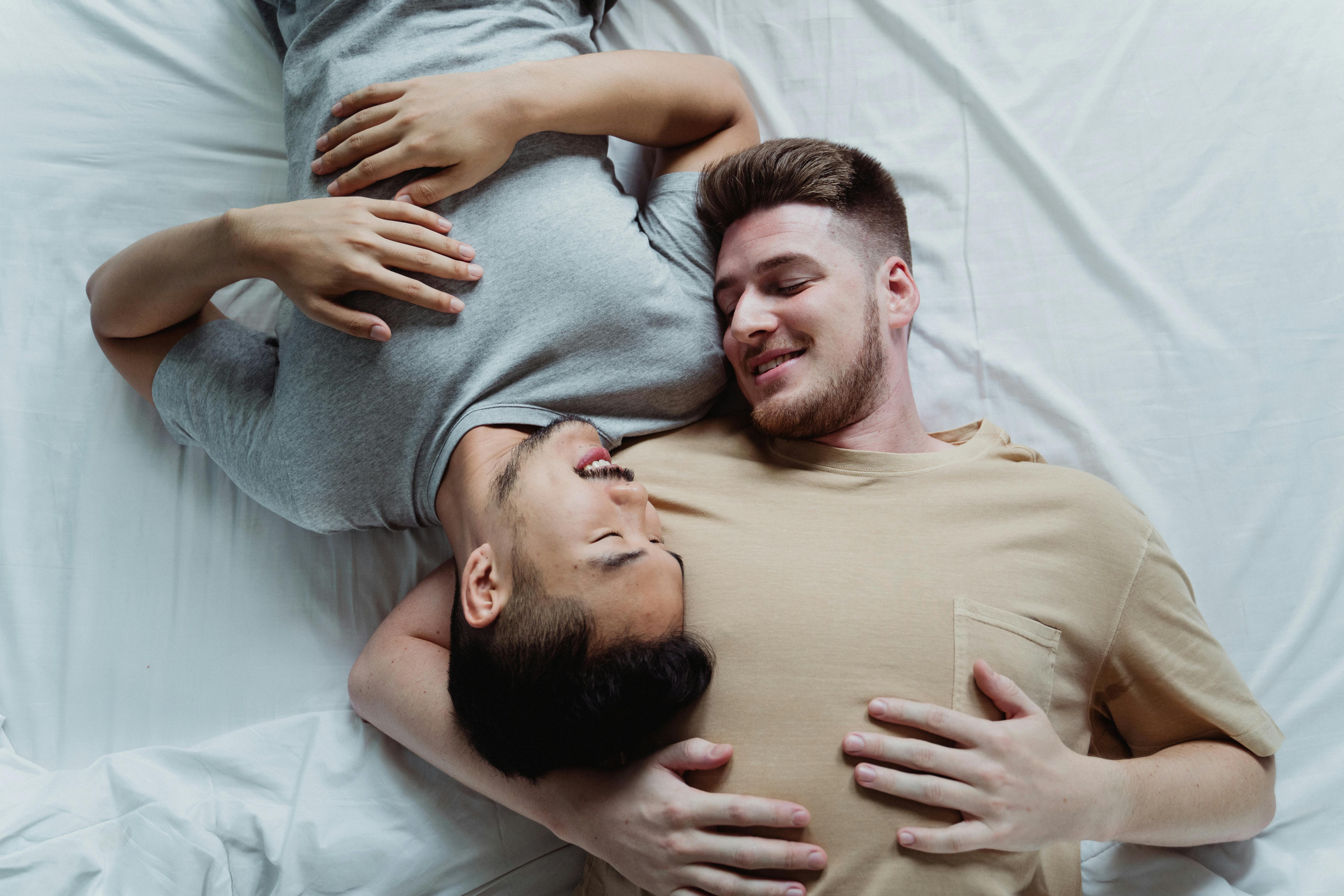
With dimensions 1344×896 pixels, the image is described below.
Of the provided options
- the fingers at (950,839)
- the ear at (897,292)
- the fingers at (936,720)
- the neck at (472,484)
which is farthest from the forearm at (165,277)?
the fingers at (950,839)

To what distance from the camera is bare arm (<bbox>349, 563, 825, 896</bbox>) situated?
116 centimetres

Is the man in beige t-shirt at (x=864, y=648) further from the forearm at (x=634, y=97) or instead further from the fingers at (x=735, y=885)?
the forearm at (x=634, y=97)

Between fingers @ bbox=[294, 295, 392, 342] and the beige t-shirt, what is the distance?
49 centimetres

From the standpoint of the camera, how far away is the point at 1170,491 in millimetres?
1574

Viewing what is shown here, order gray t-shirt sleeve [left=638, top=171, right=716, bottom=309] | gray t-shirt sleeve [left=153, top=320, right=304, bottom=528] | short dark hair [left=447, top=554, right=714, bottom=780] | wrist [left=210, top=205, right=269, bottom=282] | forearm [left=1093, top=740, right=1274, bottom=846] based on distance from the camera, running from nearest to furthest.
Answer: short dark hair [left=447, top=554, right=714, bottom=780]
forearm [left=1093, top=740, right=1274, bottom=846]
wrist [left=210, top=205, right=269, bottom=282]
gray t-shirt sleeve [left=153, top=320, right=304, bottom=528]
gray t-shirt sleeve [left=638, top=171, right=716, bottom=309]

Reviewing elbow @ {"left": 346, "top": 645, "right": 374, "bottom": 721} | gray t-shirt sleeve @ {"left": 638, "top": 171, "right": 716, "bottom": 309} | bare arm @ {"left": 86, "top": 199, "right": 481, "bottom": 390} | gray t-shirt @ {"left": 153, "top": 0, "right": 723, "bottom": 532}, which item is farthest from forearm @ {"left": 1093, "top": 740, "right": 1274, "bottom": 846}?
bare arm @ {"left": 86, "top": 199, "right": 481, "bottom": 390}

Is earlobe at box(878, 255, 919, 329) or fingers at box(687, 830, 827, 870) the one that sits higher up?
earlobe at box(878, 255, 919, 329)

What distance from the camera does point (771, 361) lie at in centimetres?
144

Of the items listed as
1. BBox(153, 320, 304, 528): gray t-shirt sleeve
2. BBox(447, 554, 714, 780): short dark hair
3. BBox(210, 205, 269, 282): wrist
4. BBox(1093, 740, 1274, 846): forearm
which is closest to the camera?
BBox(447, 554, 714, 780): short dark hair

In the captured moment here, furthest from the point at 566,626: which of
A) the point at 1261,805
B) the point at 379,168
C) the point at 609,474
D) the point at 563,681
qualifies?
the point at 1261,805

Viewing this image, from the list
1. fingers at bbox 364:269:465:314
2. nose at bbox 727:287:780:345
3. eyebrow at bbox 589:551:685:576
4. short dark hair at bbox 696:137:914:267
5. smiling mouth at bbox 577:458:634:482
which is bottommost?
eyebrow at bbox 589:551:685:576

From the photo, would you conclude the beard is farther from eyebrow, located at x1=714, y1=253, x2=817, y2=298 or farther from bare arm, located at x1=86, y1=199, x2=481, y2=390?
bare arm, located at x1=86, y1=199, x2=481, y2=390

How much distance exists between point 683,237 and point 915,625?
0.80 meters

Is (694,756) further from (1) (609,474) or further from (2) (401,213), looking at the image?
(2) (401,213)
